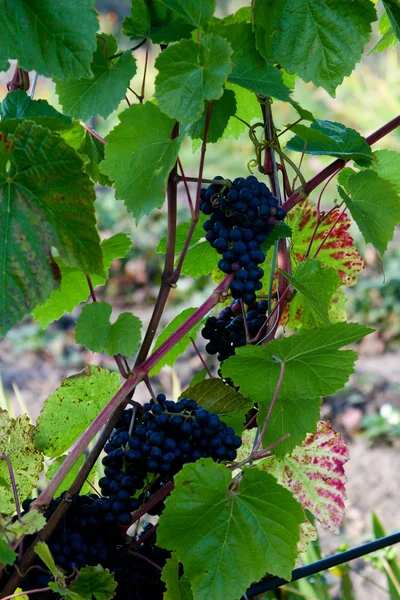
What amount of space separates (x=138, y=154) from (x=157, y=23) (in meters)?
0.10

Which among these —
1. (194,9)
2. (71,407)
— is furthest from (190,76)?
(71,407)

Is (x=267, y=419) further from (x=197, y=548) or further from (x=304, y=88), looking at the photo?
(x=304, y=88)

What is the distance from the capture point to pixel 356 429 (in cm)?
326

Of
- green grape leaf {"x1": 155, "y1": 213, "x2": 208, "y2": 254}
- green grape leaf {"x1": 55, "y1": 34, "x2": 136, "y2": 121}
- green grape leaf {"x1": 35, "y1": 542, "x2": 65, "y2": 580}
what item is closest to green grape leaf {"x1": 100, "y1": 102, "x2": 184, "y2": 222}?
green grape leaf {"x1": 55, "y1": 34, "x2": 136, "y2": 121}

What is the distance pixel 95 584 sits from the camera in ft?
1.77

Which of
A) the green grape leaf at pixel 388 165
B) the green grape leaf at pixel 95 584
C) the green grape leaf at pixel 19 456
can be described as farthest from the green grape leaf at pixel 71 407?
the green grape leaf at pixel 388 165

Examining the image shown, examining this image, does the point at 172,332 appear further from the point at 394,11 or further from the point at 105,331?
the point at 394,11

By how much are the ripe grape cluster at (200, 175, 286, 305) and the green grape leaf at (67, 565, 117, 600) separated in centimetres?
23

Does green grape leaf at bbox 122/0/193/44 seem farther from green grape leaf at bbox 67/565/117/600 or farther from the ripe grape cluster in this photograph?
green grape leaf at bbox 67/565/117/600

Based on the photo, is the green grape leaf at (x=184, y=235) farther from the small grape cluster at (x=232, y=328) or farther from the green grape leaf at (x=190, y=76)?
the green grape leaf at (x=190, y=76)

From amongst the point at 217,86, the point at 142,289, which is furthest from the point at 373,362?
the point at 217,86

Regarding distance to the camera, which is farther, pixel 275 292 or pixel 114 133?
pixel 275 292

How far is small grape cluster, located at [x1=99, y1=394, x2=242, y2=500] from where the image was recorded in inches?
21.5

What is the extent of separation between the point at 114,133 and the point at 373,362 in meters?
3.27
